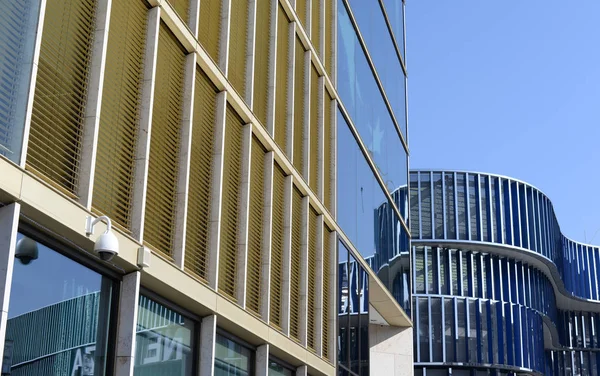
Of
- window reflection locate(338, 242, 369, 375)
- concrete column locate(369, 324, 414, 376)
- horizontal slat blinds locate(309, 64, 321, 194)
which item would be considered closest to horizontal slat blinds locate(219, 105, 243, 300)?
horizontal slat blinds locate(309, 64, 321, 194)

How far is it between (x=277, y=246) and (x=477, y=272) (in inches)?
1722

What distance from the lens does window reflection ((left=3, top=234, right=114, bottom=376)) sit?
1008 cm

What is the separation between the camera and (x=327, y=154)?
75.6ft

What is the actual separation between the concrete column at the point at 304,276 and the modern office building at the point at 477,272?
127 feet

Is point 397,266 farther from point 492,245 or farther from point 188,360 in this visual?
point 492,245

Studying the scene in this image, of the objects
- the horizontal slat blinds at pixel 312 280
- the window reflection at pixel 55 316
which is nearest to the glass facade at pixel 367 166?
the horizontal slat blinds at pixel 312 280

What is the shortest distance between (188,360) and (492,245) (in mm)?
48073

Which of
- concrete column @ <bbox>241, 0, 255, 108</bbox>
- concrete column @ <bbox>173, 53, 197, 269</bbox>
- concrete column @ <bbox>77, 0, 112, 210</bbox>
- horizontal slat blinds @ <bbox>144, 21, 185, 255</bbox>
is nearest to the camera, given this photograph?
concrete column @ <bbox>77, 0, 112, 210</bbox>

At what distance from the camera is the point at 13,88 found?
9867 millimetres

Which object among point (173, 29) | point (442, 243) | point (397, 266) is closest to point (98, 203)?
point (173, 29)

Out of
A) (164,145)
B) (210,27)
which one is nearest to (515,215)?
(210,27)

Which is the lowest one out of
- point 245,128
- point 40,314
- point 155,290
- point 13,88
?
point 40,314

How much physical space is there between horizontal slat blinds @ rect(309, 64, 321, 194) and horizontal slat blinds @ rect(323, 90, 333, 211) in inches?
13.0

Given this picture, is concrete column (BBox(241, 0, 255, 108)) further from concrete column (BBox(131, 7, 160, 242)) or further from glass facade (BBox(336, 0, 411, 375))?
glass facade (BBox(336, 0, 411, 375))
